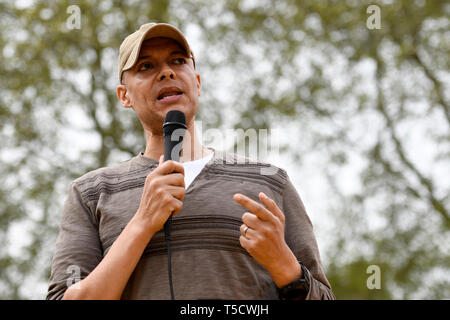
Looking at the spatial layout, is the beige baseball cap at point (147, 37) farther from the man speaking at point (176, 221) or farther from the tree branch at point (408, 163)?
the tree branch at point (408, 163)

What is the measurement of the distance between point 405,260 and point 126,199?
30.4ft

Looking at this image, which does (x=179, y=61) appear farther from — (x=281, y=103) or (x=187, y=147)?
(x=281, y=103)

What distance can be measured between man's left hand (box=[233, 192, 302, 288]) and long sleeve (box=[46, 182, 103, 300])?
0.53m

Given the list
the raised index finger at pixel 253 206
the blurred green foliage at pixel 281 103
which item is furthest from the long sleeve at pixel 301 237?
the blurred green foliage at pixel 281 103

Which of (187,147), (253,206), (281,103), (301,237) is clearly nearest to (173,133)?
(187,147)

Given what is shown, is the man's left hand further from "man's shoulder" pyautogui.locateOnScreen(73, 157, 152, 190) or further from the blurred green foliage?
the blurred green foliage

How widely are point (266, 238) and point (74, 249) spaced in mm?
645

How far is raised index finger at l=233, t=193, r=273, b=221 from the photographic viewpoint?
5.17ft

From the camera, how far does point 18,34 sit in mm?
10555

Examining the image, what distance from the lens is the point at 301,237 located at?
194 cm

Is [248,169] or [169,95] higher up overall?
[169,95]

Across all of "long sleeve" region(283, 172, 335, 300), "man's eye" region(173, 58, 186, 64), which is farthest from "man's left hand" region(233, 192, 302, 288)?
"man's eye" region(173, 58, 186, 64)
